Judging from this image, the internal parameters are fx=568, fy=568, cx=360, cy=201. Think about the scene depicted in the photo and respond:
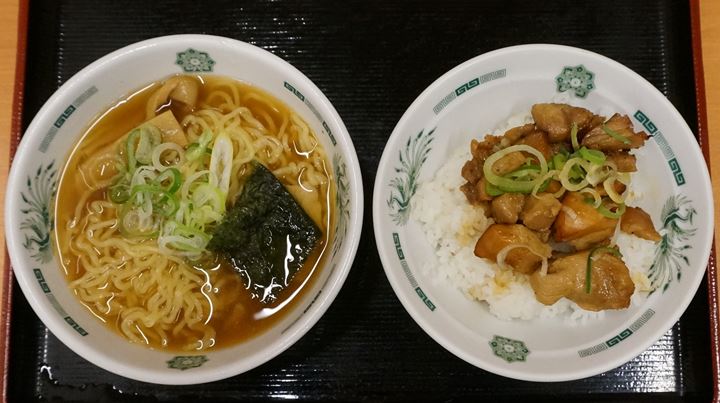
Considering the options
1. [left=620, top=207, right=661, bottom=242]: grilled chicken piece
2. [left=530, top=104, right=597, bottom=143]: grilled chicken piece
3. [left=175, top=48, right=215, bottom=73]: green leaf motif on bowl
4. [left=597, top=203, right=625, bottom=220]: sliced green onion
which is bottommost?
[left=620, top=207, right=661, bottom=242]: grilled chicken piece

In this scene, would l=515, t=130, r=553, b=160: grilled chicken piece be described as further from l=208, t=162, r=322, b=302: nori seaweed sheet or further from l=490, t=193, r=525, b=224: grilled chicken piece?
l=208, t=162, r=322, b=302: nori seaweed sheet

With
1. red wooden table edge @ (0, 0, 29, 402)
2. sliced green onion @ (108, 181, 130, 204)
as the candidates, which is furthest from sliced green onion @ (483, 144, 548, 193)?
red wooden table edge @ (0, 0, 29, 402)

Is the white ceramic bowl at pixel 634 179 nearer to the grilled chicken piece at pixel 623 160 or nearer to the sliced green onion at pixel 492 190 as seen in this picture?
the grilled chicken piece at pixel 623 160

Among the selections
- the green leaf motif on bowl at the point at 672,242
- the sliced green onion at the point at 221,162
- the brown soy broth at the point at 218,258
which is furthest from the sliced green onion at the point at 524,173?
the sliced green onion at the point at 221,162

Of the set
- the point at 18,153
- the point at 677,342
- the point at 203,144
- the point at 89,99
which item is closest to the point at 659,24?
the point at 677,342

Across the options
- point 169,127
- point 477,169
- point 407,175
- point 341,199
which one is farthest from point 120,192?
point 477,169
